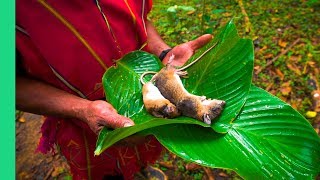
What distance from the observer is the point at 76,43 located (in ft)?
4.23

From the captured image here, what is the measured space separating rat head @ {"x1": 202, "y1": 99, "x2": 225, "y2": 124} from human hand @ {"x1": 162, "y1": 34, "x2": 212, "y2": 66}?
336mm

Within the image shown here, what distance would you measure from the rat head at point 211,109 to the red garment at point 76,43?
435mm

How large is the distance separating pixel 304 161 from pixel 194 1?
315cm

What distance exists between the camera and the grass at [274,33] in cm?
278

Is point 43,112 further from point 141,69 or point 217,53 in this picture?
A: point 217,53

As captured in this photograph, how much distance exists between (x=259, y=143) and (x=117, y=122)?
1.59ft

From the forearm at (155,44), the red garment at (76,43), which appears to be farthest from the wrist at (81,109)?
the forearm at (155,44)

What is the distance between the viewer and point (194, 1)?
400 centimetres

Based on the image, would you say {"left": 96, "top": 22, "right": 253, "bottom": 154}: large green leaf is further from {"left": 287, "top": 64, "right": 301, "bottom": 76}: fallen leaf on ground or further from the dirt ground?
{"left": 287, "top": 64, "right": 301, "bottom": 76}: fallen leaf on ground

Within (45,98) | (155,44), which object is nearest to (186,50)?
(155,44)

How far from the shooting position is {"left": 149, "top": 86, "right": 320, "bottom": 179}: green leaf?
1.10 m

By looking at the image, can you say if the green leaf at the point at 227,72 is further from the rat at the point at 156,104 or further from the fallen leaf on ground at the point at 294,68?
the fallen leaf on ground at the point at 294,68

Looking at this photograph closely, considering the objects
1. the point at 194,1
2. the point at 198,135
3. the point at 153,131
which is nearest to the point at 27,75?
the point at 153,131

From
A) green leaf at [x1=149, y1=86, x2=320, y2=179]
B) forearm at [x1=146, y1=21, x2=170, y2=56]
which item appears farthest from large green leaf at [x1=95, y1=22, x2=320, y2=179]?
forearm at [x1=146, y1=21, x2=170, y2=56]
